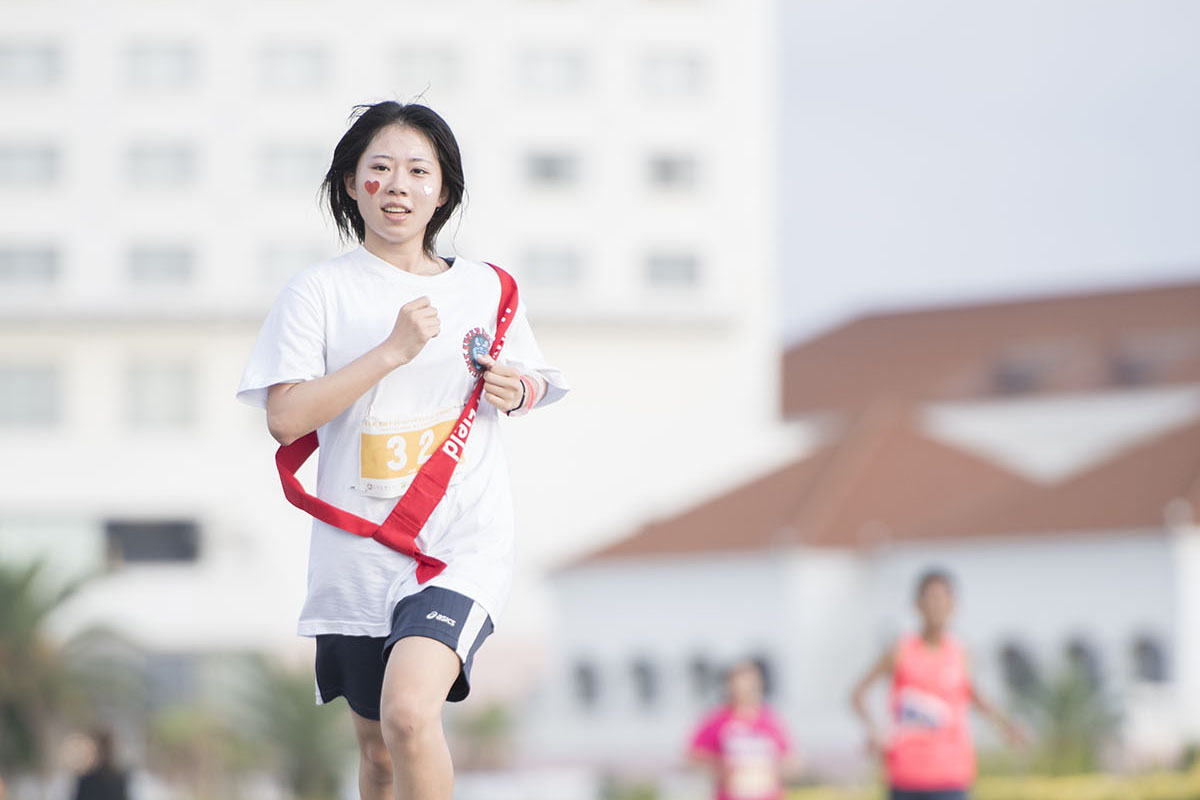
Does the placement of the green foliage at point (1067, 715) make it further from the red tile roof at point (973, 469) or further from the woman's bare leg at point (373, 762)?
the woman's bare leg at point (373, 762)

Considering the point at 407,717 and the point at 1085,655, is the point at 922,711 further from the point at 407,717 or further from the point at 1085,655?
the point at 1085,655

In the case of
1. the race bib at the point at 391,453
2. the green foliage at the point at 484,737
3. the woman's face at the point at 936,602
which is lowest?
the green foliage at the point at 484,737

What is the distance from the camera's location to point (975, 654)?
166ft

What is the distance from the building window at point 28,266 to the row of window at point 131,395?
2.66 metres

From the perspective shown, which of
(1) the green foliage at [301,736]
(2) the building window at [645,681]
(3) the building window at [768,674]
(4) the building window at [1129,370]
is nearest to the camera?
(1) the green foliage at [301,736]

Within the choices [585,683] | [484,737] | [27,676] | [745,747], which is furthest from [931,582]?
[484,737]

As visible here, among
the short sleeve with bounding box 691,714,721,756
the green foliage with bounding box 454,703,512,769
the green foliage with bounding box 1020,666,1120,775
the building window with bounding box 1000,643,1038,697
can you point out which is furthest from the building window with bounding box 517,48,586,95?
the short sleeve with bounding box 691,714,721,756

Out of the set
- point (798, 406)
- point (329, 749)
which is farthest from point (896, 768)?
point (798, 406)

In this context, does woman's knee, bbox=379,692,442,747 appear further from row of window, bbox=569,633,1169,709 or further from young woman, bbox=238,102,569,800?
row of window, bbox=569,633,1169,709

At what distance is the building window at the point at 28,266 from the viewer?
66438 millimetres

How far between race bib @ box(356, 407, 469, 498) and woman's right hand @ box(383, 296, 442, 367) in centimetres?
25

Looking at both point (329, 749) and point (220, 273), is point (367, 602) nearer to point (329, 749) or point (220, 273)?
point (329, 749)

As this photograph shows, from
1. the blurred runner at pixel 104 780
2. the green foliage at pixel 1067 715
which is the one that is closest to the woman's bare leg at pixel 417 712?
the blurred runner at pixel 104 780

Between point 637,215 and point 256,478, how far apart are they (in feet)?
45.1
